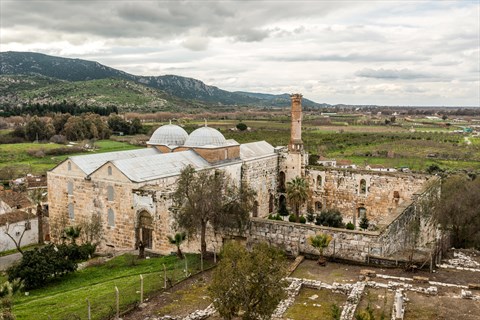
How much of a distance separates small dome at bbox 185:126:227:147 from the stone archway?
11.3 meters

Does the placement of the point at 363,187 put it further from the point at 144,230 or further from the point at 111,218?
the point at 111,218

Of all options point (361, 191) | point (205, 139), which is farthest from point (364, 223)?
point (205, 139)

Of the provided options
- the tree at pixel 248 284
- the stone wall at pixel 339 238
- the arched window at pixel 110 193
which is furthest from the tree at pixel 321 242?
the arched window at pixel 110 193

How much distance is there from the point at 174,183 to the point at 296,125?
1527 centimetres

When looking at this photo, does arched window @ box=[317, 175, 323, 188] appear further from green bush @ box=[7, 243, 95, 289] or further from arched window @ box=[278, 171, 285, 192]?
green bush @ box=[7, 243, 95, 289]

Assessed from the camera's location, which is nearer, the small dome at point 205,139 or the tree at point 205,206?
the tree at point 205,206

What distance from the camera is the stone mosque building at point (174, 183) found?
1094 inches

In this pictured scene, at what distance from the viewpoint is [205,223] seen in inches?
897

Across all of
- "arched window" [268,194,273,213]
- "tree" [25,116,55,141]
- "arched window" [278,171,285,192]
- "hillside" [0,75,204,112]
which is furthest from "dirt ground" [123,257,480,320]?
"hillside" [0,75,204,112]

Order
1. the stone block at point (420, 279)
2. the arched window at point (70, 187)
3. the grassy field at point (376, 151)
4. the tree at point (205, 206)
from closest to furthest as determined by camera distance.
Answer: the stone block at point (420, 279)
the tree at point (205, 206)
the arched window at point (70, 187)
the grassy field at point (376, 151)

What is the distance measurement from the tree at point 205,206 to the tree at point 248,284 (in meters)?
9.59

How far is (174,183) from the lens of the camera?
104 ft

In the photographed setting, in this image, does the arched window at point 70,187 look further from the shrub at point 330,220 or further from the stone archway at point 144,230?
the shrub at point 330,220

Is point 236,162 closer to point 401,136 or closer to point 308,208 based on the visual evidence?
point 308,208
